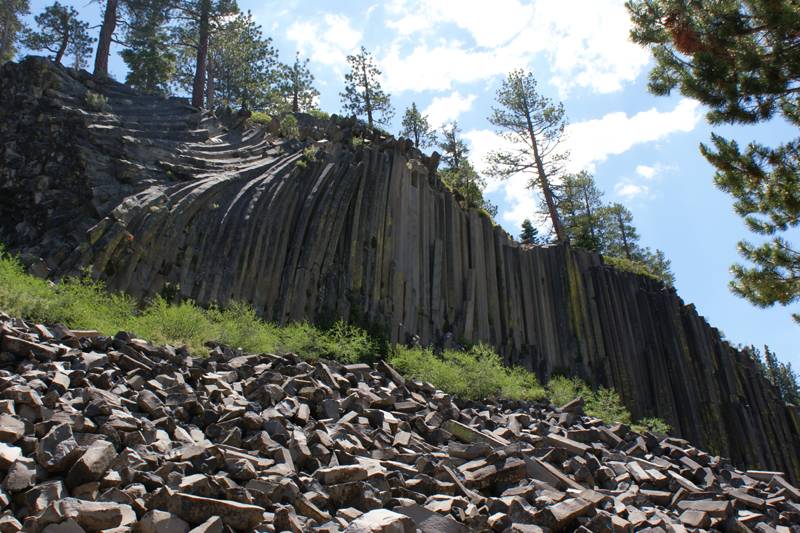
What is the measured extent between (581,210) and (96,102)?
→ 2621cm

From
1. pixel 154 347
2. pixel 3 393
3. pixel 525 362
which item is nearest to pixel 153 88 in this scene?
pixel 525 362

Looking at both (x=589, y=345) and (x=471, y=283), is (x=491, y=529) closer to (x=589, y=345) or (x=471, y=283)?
(x=471, y=283)

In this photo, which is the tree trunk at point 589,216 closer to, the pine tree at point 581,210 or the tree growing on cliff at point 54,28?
the pine tree at point 581,210

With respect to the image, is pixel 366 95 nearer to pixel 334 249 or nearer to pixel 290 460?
pixel 334 249

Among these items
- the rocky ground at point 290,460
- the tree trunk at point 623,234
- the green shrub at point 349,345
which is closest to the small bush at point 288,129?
the green shrub at point 349,345

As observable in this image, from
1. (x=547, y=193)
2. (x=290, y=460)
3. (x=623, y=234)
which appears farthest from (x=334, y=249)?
(x=623, y=234)

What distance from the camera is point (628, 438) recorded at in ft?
27.8

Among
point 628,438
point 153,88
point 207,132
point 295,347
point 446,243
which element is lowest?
point 628,438

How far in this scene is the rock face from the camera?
11.9 m

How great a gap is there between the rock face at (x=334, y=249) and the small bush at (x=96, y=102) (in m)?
0.20

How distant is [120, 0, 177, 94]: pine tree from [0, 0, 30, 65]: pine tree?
7.46m

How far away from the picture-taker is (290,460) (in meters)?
4.92

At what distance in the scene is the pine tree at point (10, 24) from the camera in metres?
29.4

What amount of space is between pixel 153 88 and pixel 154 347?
21.8 meters
